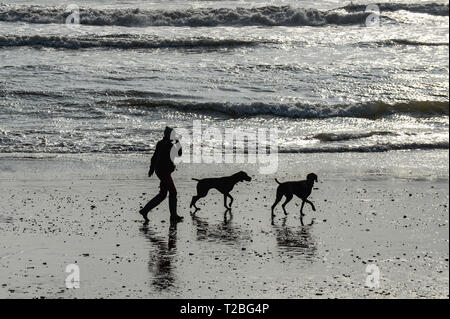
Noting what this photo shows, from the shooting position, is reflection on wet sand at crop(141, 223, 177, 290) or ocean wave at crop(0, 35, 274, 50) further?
ocean wave at crop(0, 35, 274, 50)

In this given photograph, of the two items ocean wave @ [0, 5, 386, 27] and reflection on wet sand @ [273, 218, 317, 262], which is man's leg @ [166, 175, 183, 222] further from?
ocean wave @ [0, 5, 386, 27]

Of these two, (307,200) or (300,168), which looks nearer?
(307,200)

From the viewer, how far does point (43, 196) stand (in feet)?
52.1

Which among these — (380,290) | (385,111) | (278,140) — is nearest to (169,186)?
(380,290)

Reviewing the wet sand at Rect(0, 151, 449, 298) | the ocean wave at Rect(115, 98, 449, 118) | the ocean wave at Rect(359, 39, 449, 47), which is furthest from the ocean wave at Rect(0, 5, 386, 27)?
the wet sand at Rect(0, 151, 449, 298)

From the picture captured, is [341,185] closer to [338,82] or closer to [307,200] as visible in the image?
[307,200]

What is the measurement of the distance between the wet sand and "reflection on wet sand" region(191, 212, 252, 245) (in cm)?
3

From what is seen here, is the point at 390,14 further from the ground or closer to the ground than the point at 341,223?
further from the ground

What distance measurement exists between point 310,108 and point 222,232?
38.9ft

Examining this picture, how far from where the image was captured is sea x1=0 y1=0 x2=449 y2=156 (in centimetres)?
2244

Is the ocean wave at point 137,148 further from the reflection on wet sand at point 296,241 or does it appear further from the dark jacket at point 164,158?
the reflection on wet sand at point 296,241

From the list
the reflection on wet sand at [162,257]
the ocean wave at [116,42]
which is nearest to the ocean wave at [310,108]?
the ocean wave at [116,42]
